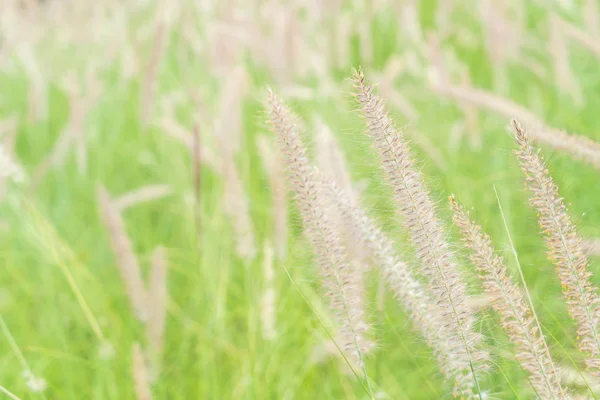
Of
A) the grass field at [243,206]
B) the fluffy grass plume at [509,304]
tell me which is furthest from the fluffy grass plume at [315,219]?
the fluffy grass plume at [509,304]

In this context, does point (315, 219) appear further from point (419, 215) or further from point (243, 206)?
point (243, 206)

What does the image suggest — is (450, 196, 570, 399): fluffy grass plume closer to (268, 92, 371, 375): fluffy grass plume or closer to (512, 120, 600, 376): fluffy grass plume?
(512, 120, 600, 376): fluffy grass plume

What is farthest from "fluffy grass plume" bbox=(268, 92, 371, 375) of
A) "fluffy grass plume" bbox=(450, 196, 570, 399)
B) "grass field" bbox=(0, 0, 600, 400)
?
"fluffy grass plume" bbox=(450, 196, 570, 399)

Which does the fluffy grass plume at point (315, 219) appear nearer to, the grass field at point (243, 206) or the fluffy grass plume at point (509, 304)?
the grass field at point (243, 206)

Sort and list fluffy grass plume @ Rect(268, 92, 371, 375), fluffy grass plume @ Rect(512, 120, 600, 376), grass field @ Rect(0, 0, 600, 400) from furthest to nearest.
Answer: grass field @ Rect(0, 0, 600, 400) → fluffy grass plume @ Rect(268, 92, 371, 375) → fluffy grass plume @ Rect(512, 120, 600, 376)

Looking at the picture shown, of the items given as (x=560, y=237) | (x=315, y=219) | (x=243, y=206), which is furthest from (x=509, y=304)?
(x=243, y=206)

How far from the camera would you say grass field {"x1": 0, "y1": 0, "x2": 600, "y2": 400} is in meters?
1.36

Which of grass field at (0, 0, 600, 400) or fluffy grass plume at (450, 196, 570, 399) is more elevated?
fluffy grass plume at (450, 196, 570, 399)

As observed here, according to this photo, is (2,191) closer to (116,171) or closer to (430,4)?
(116,171)

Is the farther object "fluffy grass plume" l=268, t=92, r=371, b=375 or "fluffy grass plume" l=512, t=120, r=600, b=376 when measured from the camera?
"fluffy grass plume" l=268, t=92, r=371, b=375

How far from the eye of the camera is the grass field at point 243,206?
1.36m

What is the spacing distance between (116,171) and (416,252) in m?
2.30

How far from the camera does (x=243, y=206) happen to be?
162 centimetres

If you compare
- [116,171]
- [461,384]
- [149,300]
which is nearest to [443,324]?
[461,384]
